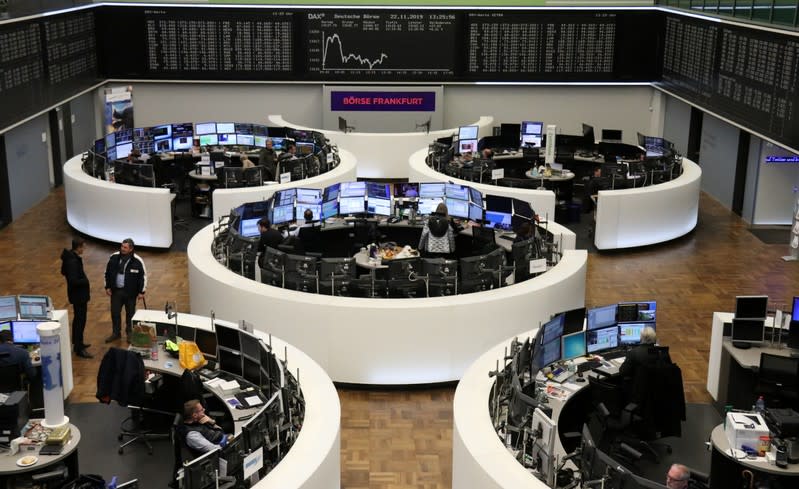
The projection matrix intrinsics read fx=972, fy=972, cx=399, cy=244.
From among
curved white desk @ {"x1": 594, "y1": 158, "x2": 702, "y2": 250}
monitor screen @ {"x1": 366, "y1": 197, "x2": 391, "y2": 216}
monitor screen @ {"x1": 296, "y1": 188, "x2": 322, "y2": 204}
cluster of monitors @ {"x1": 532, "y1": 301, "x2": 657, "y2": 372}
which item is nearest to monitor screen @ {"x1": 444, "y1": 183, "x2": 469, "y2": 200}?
monitor screen @ {"x1": 366, "y1": 197, "x2": 391, "y2": 216}

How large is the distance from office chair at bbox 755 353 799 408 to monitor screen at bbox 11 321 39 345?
696 centimetres

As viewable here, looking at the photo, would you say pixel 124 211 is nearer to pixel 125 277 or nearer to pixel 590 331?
pixel 125 277

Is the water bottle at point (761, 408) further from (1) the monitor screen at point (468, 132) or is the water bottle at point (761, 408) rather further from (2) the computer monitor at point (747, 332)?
(1) the monitor screen at point (468, 132)

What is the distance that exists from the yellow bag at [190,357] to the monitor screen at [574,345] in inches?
136

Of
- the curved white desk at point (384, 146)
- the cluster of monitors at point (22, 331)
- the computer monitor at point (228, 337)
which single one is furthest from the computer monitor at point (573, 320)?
the curved white desk at point (384, 146)

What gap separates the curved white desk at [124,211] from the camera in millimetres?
14891

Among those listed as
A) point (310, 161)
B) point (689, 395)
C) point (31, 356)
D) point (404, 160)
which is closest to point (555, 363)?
point (689, 395)

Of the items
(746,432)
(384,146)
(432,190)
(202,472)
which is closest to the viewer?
(202,472)

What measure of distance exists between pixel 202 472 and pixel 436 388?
421cm

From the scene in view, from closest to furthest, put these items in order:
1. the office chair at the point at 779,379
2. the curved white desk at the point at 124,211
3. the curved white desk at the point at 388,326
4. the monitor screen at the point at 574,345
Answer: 1. the office chair at the point at 779,379
2. the monitor screen at the point at 574,345
3. the curved white desk at the point at 388,326
4. the curved white desk at the point at 124,211

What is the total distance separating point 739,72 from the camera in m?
16.3

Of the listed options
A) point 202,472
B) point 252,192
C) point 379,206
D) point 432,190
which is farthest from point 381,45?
point 202,472

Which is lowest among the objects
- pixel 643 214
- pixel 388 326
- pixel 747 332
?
pixel 643 214

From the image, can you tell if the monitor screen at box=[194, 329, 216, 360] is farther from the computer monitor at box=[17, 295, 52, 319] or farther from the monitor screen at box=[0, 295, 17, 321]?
the monitor screen at box=[0, 295, 17, 321]
